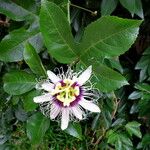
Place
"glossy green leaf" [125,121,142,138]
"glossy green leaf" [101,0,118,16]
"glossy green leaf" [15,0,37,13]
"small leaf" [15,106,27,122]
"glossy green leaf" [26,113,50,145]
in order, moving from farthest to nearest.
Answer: "glossy green leaf" [125,121,142,138] < "small leaf" [15,106,27,122] < "glossy green leaf" [101,0,118,16] < "glossy green leaf" [15,0,37,13] < "glossy green leaf" [26,113,50,145]

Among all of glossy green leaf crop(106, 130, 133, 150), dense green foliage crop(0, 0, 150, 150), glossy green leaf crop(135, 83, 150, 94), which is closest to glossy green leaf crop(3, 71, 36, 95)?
dense green foliage crop(0, 0, 150, 150)

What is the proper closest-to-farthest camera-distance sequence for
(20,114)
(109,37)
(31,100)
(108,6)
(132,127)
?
(109,37), (31,100), (108,6), (20,114), (132,127)

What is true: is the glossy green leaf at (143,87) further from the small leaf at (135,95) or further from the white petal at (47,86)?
the white petal at (47,86)

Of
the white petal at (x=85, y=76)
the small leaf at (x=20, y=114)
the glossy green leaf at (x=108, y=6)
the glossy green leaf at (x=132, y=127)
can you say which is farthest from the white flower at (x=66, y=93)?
the glossy green leaf at (x=132, y=127)

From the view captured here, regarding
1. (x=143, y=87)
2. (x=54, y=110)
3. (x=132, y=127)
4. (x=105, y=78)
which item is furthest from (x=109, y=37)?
(x=132, y=127)

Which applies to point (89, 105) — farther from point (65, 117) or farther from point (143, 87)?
point (143, 87)

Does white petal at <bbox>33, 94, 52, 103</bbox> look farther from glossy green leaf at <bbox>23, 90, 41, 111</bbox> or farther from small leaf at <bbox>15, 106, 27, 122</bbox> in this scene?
small leaf at <bbox>15, 106, 27, 122</bbox>

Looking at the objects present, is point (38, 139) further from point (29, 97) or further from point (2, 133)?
point (2, 133)
